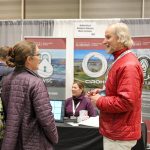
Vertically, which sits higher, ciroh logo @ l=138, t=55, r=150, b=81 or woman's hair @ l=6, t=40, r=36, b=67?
woman's hair @ l=6, t=40, r=36, b=67

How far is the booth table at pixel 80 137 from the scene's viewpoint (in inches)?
129

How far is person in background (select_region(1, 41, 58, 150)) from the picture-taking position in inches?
71.7

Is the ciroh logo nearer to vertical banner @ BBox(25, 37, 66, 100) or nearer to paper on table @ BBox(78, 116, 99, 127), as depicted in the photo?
vertical banner @ BBox(25, 37, 66, 100)

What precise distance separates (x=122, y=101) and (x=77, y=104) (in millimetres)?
2155

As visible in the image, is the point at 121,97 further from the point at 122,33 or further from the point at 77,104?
the point at 77,104

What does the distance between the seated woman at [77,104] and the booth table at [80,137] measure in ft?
1.59

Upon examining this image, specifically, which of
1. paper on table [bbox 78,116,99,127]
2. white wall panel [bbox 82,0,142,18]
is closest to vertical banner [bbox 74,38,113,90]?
white wall panel [bbox 82,0,142,18]

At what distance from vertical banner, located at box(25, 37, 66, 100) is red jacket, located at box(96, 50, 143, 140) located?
2.85m

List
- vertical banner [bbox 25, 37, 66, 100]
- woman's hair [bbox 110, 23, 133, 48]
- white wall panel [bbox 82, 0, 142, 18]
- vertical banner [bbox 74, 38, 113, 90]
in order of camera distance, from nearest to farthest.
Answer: woman's hair [bbox 110, 23, 133, 48], vertical banner [bbox 74, 38, 113, 90], vertical banner [bbox 25, 37, 66, 100], white wall panel [bbox 82, 0, 142, 18]

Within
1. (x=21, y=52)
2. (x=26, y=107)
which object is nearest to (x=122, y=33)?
(x=21, y=52)

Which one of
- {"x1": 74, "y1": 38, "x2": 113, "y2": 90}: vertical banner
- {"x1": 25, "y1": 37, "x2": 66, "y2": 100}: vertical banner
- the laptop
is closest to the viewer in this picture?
the laptop

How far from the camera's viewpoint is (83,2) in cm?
543

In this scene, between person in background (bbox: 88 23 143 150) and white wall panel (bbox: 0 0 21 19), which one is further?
white wall panel (bbox: 0 0 21 19)

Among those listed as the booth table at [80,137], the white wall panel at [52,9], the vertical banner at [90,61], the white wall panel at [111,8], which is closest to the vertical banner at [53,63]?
the vertical banner at [90,61]
